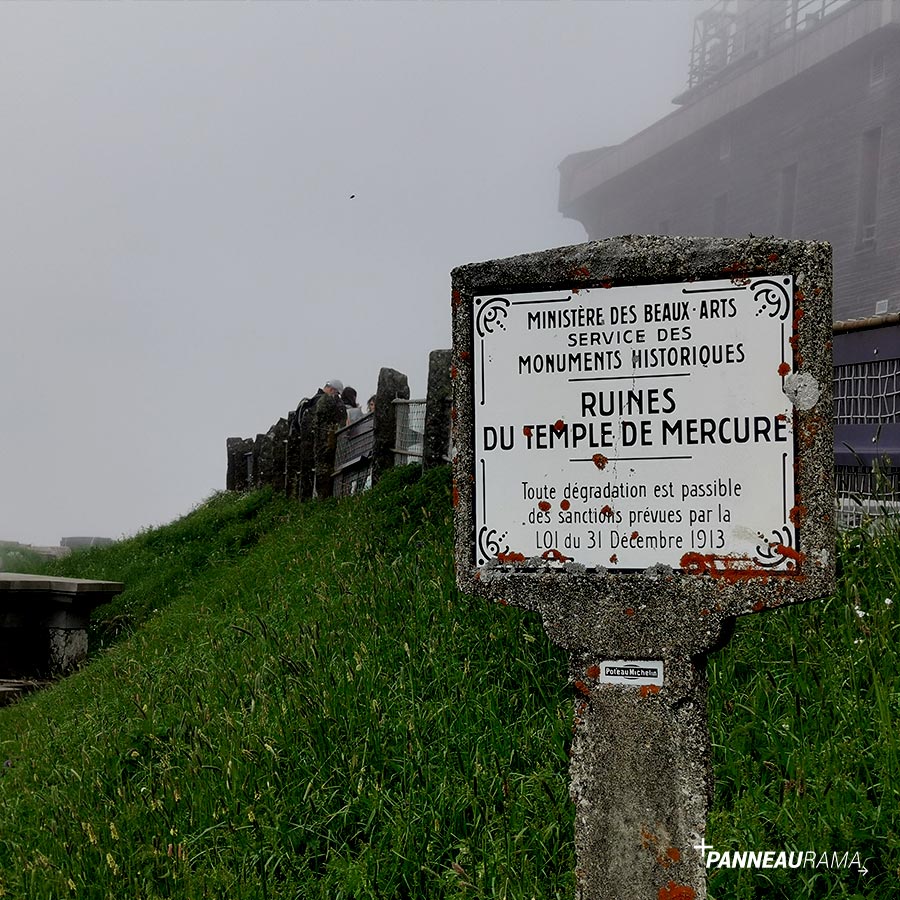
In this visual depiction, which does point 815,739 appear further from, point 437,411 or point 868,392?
point 437,411

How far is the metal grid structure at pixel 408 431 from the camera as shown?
42.8ft

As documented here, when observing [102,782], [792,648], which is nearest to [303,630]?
[102,782]

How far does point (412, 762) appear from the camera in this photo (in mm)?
4082

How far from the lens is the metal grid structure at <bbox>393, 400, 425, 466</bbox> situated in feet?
42.8

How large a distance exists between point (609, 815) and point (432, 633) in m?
2.79

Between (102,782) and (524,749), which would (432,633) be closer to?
(524,749)

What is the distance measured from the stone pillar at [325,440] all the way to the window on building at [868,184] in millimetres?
14685

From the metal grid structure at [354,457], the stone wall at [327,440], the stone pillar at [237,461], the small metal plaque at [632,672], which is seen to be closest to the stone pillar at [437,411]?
the stone wall at [327,440]

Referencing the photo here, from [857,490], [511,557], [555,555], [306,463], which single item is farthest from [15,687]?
[555,555]

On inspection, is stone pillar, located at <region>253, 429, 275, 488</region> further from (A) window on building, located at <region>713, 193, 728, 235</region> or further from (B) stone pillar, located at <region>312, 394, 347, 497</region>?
(A) window on building, located at <region>713, 193, 728, 235</region>

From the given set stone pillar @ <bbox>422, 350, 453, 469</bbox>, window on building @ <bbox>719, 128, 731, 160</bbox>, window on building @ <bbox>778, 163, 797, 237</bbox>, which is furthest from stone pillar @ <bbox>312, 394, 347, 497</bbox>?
window on building @ <bbox>719, 128, 731, 160</bbox>

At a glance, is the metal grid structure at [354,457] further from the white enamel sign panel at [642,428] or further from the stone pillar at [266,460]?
the white enamel sign panel at [642,428]

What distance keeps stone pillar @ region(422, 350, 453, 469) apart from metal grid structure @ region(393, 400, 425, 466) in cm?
181

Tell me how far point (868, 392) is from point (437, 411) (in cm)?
464
